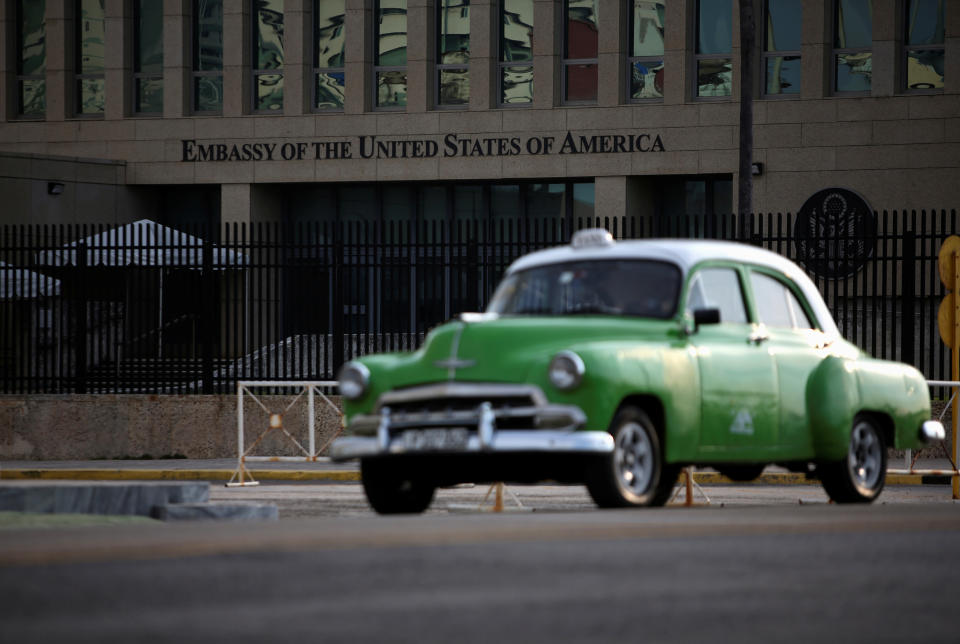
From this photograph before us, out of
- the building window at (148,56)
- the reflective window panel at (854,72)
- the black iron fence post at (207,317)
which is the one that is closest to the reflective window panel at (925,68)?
the reflective window panel at (854,72)

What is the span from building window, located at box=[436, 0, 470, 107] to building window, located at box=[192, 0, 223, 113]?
5.07 metres

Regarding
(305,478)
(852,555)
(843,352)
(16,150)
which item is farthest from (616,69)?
(852,555)

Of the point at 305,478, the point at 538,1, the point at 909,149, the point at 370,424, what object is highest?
the point at 538,1

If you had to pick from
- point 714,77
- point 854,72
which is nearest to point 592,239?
point 854,72

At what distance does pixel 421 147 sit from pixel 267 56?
4.35 m

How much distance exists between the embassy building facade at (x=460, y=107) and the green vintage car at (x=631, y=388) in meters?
23.8

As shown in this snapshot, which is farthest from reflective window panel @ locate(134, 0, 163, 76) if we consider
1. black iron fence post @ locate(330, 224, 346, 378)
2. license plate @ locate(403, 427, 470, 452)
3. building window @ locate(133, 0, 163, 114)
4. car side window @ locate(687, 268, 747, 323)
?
license plate @ locate(403, 427, 470, 452)

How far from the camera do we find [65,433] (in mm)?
24500

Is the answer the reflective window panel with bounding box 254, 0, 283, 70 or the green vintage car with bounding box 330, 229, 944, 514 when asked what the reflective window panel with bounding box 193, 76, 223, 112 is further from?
Answer: the green vintage car with bounding box 330, 229, 944, 514

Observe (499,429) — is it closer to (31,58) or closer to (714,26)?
(714,26)

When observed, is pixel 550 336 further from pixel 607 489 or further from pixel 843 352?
pixel 843 352

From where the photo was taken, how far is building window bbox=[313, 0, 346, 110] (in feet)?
132

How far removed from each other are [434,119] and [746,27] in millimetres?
15985

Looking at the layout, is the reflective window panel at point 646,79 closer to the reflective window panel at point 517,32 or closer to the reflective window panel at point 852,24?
the reflective window panel at point 517,32
